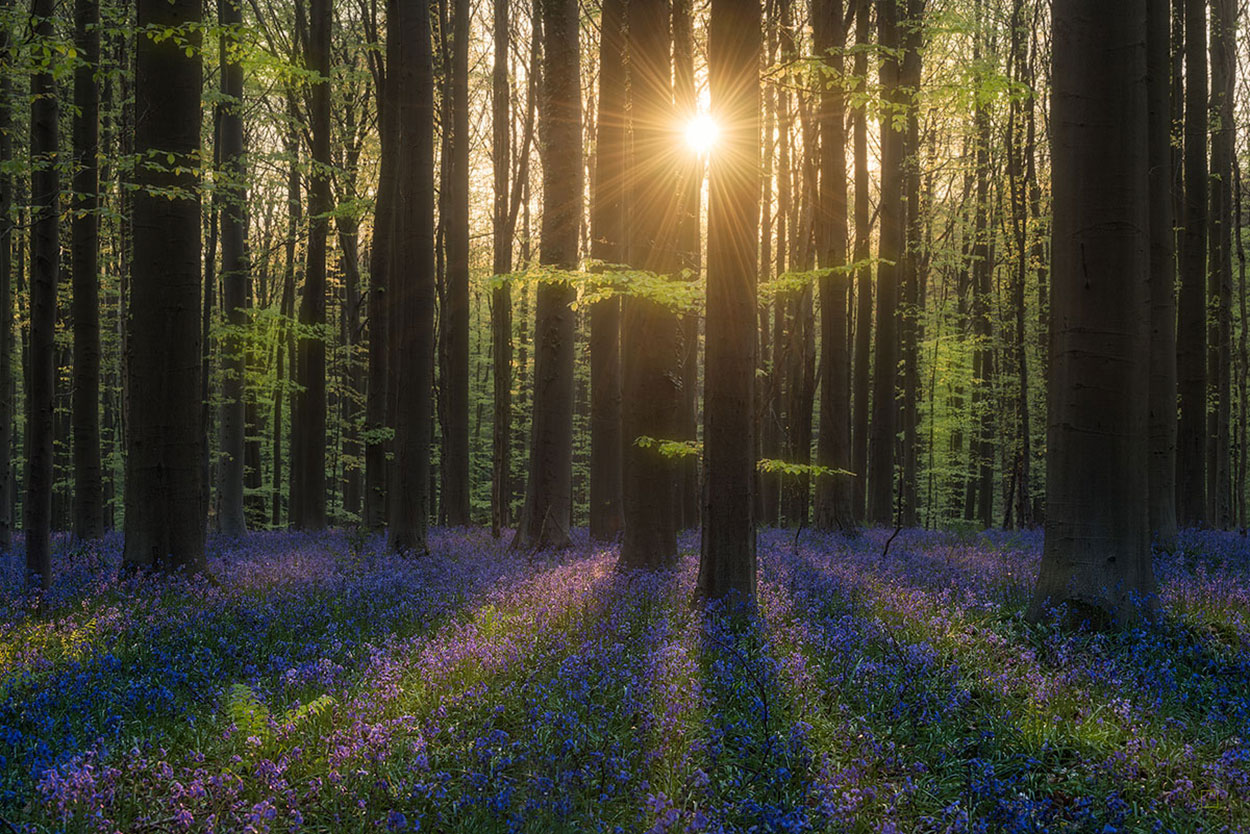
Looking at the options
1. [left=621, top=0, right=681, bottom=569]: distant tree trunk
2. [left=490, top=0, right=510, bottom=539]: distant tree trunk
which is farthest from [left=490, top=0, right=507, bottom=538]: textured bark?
[left=621, top=0, right=681, bottom=569]: distant tree trunk

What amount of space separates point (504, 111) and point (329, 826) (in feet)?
72.0

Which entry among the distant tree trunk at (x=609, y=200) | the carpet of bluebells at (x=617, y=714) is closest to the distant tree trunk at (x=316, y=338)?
the distant tree trunk at (x=609, y=200)

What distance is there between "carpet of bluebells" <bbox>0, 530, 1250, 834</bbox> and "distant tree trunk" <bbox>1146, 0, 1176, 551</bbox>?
3.80m

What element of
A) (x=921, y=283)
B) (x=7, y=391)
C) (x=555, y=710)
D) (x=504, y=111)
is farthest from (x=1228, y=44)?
(x=7, y=391)

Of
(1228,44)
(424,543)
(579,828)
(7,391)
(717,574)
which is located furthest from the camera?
(1228,44)

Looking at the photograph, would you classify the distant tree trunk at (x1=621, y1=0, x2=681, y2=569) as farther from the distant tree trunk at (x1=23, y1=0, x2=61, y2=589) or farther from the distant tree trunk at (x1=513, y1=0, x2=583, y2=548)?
the distant tree trunk at (x1=23, y1=0, x2=61, y2=589)

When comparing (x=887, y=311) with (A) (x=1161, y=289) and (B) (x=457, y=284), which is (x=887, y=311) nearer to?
(A) (x=1161, y=289)

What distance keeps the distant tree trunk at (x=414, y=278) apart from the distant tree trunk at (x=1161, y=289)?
10685mm

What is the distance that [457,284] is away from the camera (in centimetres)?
1964

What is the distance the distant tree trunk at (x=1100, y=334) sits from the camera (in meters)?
7.22

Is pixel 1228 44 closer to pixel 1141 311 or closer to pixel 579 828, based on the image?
pixel 1141 311

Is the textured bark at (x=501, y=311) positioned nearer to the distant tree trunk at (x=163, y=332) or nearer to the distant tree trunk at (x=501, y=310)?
the distant tree trunk at (x=501, y=310)

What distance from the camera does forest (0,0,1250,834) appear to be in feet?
13.5

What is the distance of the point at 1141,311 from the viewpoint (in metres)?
7.39
